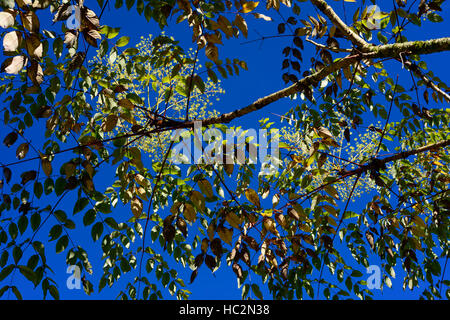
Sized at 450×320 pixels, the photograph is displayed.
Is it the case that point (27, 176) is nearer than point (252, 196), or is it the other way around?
point (252, 196)

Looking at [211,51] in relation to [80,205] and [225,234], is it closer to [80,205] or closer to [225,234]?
[225,234]

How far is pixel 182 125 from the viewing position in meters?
1.66

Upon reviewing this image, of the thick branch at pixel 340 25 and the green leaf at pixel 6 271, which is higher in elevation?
the thick branch at pixel 340 25

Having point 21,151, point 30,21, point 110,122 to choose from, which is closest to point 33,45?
point 30,21

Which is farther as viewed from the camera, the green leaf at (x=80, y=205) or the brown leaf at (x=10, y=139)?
the brown leaf at (x=10, y=139)

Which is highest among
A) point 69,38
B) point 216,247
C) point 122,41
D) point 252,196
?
point 122,41

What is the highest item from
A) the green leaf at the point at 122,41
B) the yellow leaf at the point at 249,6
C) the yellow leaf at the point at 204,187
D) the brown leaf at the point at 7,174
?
the green leaf at the point at 122,41

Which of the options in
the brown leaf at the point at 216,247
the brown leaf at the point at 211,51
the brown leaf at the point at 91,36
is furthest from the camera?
the brown leaf at the point at 211,51

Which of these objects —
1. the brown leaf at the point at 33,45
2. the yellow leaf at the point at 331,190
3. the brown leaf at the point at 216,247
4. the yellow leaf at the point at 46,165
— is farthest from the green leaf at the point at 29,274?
the yellow leaf at the point at 331,190

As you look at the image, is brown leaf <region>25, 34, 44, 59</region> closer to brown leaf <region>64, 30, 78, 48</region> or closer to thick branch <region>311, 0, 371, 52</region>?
brown leaf <region>64, 30, 78, 48</region>

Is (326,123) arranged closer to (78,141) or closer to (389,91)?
(389,91)

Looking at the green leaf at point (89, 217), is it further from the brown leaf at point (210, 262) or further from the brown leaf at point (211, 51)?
the brown leaf at point (211, 51)
